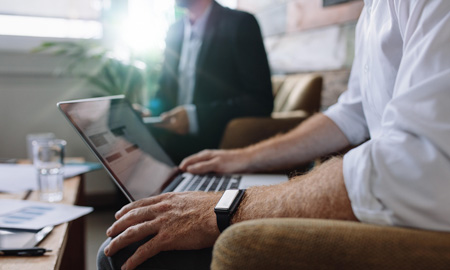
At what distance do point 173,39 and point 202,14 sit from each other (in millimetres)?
272

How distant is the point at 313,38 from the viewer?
2156mm

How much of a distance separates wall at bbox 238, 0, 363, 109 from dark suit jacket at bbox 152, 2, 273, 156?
40cm

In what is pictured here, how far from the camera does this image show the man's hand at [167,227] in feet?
1.81

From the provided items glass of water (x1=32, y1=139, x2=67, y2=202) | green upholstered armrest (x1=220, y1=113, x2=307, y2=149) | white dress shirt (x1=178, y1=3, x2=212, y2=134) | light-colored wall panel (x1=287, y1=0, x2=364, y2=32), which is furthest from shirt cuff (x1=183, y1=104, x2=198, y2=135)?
light-colored wall panel (x1=287, y1=0, x2=364, y2=32)

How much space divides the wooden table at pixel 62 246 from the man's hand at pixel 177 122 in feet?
1.76

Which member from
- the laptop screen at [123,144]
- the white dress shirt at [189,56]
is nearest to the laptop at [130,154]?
the laptop screen at [123,144]

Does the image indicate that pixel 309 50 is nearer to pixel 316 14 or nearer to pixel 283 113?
pixel 316 14

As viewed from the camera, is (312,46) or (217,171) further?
(312,46)

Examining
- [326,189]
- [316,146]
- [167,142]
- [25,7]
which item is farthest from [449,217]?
[25,7]

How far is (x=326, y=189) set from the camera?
0.52 meters

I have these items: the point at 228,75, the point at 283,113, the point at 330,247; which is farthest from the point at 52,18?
the point at 330,247

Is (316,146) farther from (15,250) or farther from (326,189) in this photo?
(15,250)

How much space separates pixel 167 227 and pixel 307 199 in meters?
0.20

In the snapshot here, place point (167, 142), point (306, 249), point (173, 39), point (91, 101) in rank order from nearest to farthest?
1. point (306, 249)
2. point (91, 101)
3. point (167, 142)
4. point (173, 39)
